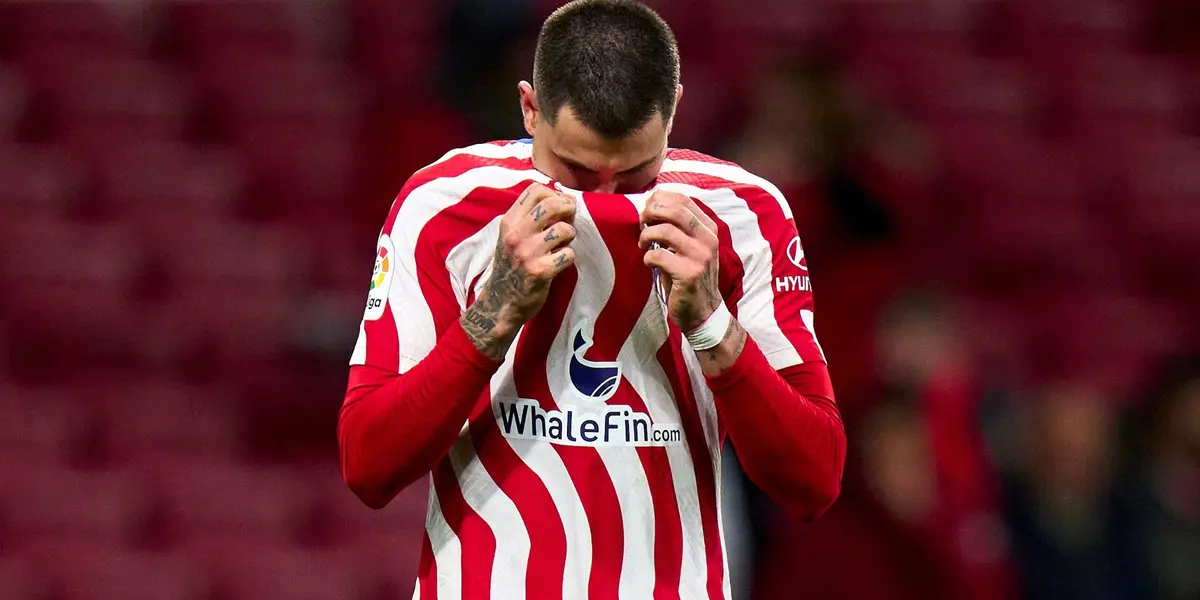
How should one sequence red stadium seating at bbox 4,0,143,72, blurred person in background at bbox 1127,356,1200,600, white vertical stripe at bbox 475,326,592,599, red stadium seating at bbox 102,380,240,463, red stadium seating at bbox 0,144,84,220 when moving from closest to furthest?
white vertical stripe at bbox 475,326,592,599
blurred person in background at bbox 1127,356,1200,600
red stadium seating at bbox 102,380,240,463
red stadium seating at bbox 0,144,84,220
red stadium seating at bbox 4,0,143,72

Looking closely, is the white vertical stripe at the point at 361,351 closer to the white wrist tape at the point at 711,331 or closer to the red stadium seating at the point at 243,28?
the white wrist tape at the point at 711,331

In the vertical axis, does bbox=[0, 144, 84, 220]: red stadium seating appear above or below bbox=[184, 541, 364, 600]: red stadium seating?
above

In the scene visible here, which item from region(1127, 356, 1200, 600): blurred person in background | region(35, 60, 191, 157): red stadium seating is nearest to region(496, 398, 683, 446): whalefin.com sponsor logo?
region(1127, 356, 1200, 600): blurred person in background

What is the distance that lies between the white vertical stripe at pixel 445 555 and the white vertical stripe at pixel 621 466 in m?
0.17

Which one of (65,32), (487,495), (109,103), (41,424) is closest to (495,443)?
(487,495)

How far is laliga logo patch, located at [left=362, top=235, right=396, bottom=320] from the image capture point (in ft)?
5.12

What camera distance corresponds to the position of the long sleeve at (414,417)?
56.7 inches

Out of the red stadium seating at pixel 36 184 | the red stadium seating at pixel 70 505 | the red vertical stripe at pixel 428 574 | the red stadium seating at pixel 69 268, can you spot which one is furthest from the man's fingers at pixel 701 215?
the red stadium seating at pixel 36 184

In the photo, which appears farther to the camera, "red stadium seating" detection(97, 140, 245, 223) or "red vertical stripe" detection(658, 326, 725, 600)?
"red stadium seating" detection(97, 140, 245, 223)

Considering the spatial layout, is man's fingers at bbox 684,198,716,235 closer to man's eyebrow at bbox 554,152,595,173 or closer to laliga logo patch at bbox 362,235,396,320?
man's eyebrow at bbox 554,152,595,173

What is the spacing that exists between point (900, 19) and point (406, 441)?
14.3 feet

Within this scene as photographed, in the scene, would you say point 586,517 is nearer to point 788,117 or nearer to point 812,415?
point 812,415

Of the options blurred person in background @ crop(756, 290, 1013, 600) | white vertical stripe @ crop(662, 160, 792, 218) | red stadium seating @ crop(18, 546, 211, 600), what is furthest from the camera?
red stadium seating @ crop(18, 546, 211, 600)

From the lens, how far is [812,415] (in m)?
1.52
